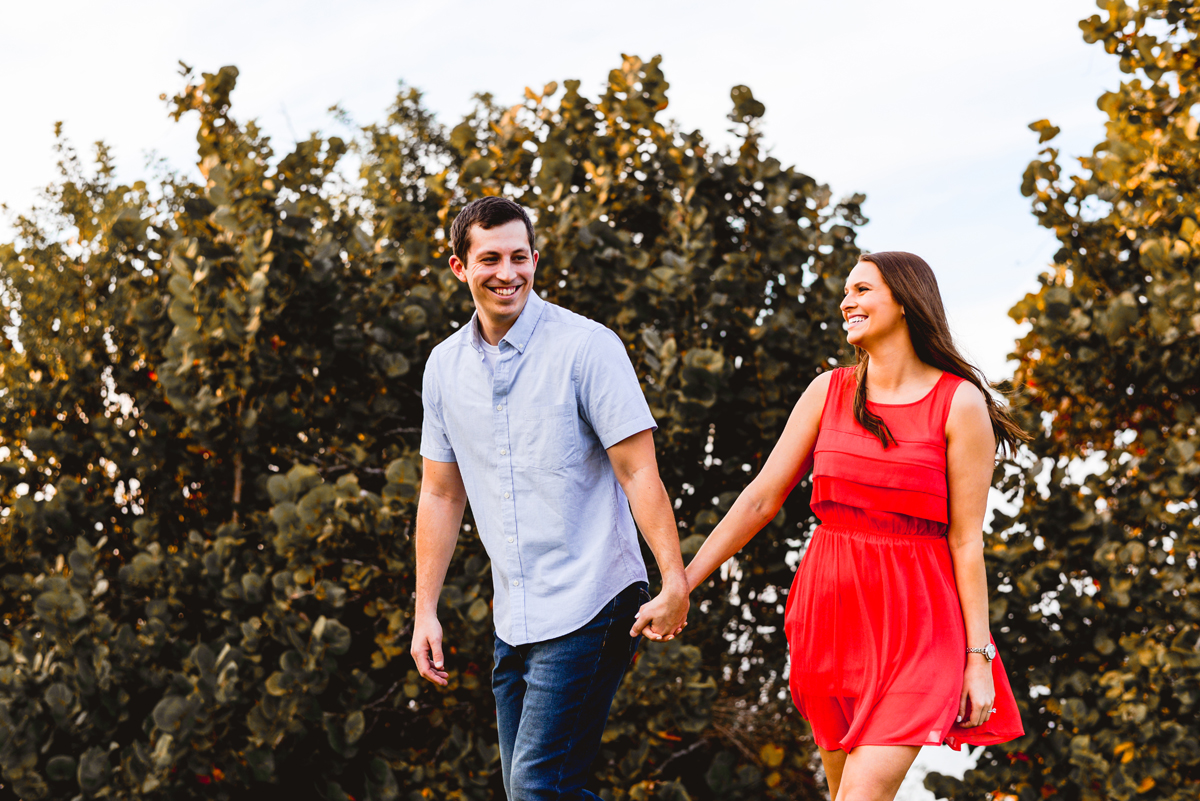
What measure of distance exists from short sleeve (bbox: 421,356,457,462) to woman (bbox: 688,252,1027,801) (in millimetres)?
824

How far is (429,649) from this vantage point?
3.04 metres

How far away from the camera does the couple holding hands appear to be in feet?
8.77

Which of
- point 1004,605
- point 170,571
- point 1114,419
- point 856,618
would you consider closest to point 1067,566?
point 1004,605

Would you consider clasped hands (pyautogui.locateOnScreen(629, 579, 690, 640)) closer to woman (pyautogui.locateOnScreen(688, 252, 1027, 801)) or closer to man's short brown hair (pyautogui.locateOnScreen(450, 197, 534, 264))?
woman (pyautogui.locateOnScreen(688, 252, 1027, 801))

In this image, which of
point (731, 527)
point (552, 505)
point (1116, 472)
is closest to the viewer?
point (552, 505)

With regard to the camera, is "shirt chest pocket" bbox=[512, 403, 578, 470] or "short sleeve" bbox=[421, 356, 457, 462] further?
"short sleeve" bbox=[421, 356, 457, 462]

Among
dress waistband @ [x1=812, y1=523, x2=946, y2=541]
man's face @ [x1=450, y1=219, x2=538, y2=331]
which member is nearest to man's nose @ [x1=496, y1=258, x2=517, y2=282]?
man's face @ [x1=450, y1=219, x2=538, y2=331]

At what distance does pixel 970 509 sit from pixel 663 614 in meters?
0.87

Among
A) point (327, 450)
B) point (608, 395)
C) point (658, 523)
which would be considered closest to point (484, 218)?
point (608, 395)

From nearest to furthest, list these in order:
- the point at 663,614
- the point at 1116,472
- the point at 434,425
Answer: the point at 663,614 → the point at 434,425 → the point at 1116,472

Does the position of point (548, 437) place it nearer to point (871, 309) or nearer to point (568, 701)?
point (568, 701)

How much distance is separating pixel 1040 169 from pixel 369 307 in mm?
3684

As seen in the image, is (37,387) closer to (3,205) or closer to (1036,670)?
(3,205)

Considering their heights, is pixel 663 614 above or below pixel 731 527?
below
